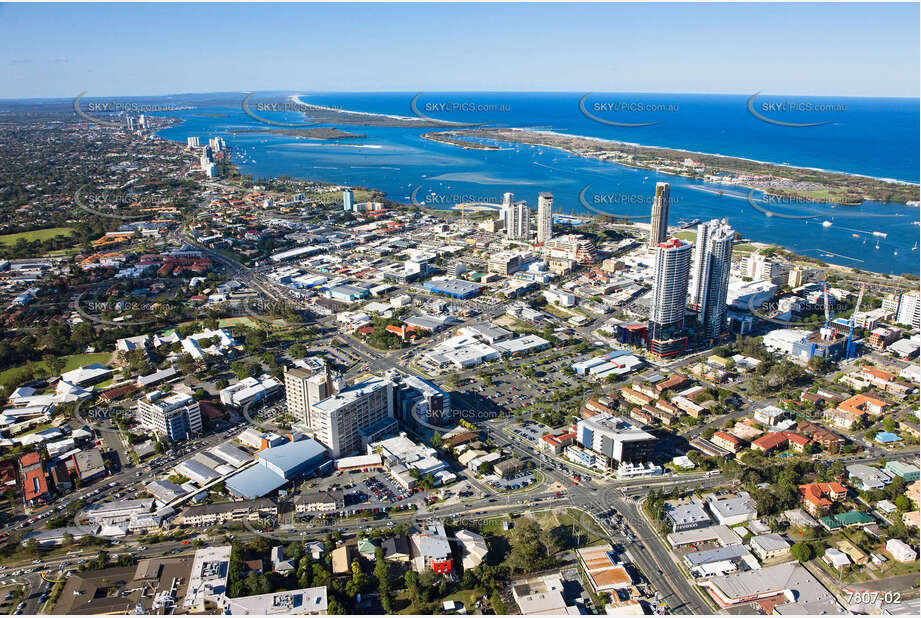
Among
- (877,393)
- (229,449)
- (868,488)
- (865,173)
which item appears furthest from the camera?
(865,173)

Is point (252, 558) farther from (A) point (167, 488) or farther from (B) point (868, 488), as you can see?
(B) point (868, 488)

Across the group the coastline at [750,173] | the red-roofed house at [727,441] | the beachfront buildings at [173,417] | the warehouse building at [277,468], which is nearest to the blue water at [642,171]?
the coastline at [750,173]

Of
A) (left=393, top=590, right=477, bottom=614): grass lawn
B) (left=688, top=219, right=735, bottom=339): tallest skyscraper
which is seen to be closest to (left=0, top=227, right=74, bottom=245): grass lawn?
(left=393, top=590, right=477, bottom=614): grass lawn

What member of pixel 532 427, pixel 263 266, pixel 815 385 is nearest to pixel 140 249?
pixel 263 266

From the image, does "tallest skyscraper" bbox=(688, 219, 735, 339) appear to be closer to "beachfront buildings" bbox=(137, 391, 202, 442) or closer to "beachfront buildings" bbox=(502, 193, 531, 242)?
"beachfront buildings" bbox=(502, 193, 531, 242)

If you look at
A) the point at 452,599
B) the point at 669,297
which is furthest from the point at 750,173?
the point at 452,599

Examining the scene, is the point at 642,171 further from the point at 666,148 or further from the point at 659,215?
the point at 659,215
